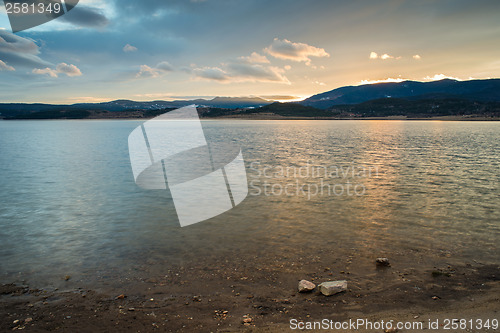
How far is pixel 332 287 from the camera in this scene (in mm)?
8438

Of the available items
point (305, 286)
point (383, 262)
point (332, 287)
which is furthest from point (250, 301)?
point (383, 262)

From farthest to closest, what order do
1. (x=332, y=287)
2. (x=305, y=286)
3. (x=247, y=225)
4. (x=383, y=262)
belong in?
(x=247, y=225)
(x=383, y=262)
(x=305, y=286)
(x=332, y=287)

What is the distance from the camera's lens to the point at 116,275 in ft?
32.4

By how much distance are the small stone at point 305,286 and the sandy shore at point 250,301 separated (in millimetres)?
134

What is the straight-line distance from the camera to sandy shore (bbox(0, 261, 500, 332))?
730cm

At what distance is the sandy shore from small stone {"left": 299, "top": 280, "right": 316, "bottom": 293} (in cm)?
13

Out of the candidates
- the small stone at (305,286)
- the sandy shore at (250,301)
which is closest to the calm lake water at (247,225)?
the sandy shore at (250,301)

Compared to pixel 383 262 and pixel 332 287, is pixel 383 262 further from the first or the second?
pixel 332 287

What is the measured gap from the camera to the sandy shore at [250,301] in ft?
23.9

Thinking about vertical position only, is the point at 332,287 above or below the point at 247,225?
above

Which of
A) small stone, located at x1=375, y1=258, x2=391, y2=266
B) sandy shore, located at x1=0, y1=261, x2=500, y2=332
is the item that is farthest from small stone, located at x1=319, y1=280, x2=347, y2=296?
small stone, located at x1=375, y1=258, x2=391, y2=266

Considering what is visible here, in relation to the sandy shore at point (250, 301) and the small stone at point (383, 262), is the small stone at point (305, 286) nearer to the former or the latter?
the sandy shore at point (250, 301)

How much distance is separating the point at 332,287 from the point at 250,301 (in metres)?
2.29

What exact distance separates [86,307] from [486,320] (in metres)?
9.85
